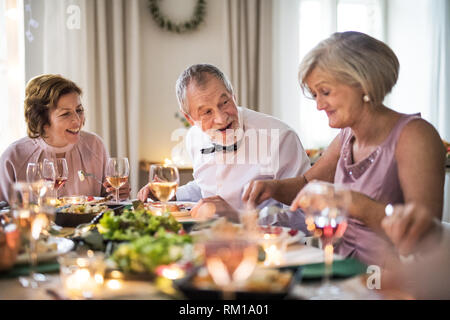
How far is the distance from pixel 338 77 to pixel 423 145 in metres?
0.33

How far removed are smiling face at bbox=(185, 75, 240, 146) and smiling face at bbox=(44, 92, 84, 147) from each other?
790mm

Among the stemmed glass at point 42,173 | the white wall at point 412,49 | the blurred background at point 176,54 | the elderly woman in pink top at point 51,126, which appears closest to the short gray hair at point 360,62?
the stemmed glass at point 42,173

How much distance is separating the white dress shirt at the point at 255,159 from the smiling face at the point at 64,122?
79 cm

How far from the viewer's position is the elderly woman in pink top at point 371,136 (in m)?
1.35

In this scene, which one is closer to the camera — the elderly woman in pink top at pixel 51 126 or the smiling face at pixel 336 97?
the smiling face at pixel 336 97

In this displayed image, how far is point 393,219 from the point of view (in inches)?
41.7

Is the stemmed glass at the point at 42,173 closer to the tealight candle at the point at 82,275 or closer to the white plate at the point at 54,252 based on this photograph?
the white plate at the point at 54,252

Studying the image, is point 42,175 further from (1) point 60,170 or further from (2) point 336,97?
(2) point 336,97

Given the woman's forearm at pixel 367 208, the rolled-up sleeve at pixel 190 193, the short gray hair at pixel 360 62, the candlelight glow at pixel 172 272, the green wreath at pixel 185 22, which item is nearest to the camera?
the candlelight glow at pixel 172 272

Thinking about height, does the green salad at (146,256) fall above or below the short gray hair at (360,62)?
below

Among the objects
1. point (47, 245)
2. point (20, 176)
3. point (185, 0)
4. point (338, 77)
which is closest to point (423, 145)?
point (338, 77)

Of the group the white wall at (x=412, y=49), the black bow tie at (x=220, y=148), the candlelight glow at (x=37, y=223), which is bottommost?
the candlelight glow at (x=37, y=223)

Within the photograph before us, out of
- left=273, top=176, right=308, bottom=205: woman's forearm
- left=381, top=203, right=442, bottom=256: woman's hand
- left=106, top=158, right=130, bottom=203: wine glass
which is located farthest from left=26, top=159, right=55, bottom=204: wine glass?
left=381, top=203, right=442, bottom=256: woman's hand
